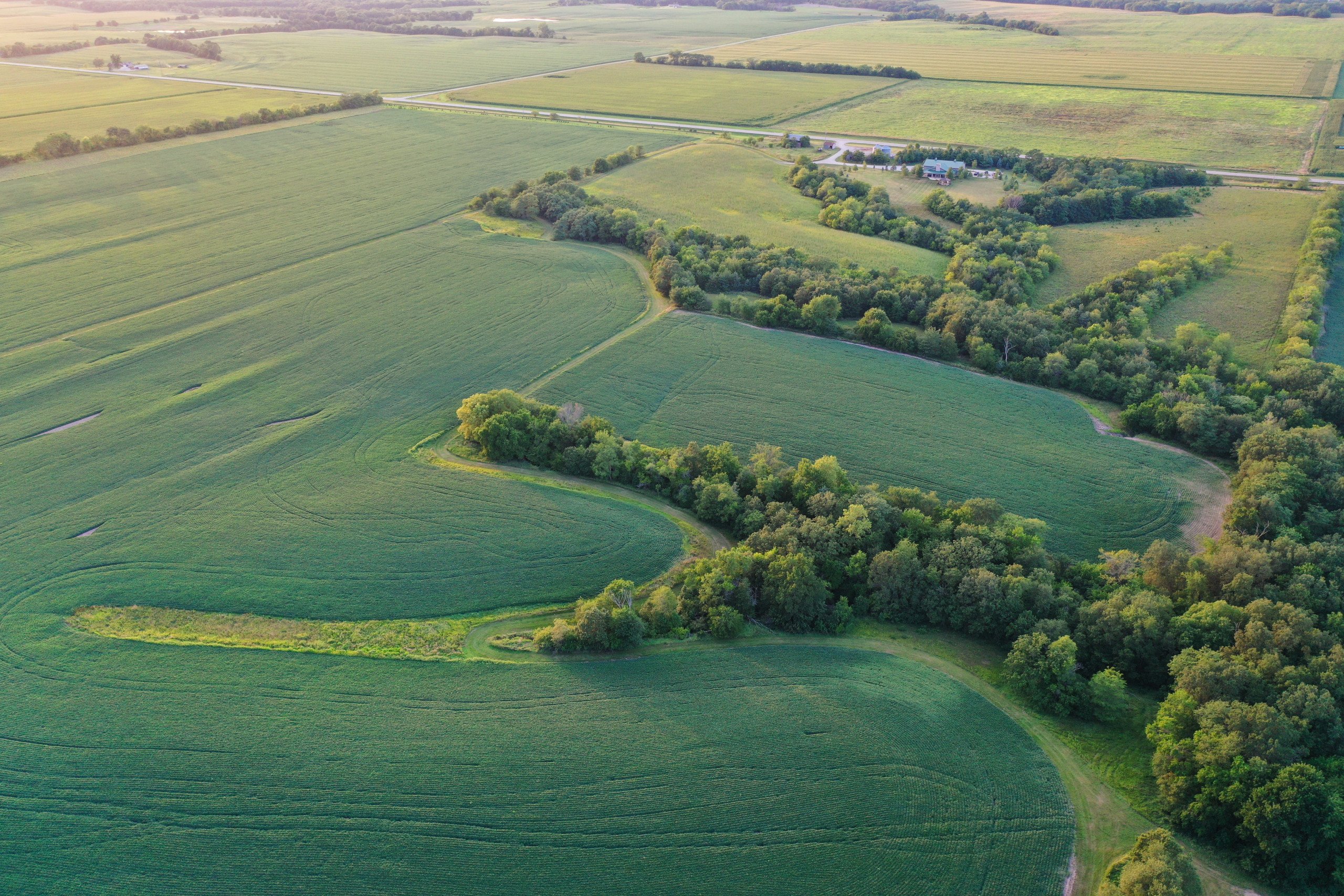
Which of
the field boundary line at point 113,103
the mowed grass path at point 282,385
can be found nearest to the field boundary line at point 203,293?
the mowed grass path at point 282,385

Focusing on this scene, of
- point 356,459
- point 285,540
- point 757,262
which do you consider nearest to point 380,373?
point 356,459

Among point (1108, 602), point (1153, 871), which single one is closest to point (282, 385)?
point (1108, 602)

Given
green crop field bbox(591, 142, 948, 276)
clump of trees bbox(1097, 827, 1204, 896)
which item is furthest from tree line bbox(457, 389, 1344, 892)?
green crop field bbox(591, 142, 948, 276)

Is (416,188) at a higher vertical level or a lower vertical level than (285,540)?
higher

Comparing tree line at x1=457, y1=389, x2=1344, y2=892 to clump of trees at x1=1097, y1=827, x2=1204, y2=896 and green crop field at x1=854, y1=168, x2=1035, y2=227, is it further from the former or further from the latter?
green crop field at x1=854, y1=168, x2=1035, y2=227

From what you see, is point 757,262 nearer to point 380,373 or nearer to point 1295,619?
point 380,373

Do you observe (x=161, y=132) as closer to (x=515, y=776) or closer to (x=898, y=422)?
(x=898, y=422)

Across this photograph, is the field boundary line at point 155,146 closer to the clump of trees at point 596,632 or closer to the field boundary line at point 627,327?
the field boundary line at point 627,327
